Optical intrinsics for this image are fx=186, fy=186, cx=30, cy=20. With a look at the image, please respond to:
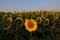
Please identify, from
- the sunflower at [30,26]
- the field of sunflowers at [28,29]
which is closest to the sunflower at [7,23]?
the field of sunflowers at [28,29]

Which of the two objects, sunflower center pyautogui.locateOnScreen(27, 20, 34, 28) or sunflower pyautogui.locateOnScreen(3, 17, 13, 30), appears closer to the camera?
sunflower center pyautogui.locateOnScreen(27, 20, 34, 28)

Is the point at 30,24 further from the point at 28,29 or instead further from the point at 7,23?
the point at 7,23

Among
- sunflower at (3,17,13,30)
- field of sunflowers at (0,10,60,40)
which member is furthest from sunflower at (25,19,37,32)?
sunflower at (3,17,13,30)

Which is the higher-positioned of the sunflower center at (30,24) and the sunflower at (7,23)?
the sunflower center at (30,24)

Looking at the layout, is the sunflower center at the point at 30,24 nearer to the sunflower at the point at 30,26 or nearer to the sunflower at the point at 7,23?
the sunflower at the point at 30,26

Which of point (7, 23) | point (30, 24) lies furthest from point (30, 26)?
point (7, 23)

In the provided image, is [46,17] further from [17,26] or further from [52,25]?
[17,26]

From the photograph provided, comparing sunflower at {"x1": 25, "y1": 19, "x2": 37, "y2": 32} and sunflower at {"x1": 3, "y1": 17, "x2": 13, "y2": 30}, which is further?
sunflower at {"x1": 3, "y1": 17, "x2": 13, "y2": 30}

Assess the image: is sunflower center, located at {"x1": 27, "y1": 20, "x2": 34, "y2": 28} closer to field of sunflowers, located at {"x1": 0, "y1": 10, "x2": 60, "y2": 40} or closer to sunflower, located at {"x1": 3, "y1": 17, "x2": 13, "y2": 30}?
field of sunflowers, located at {"x1": 0, "y1": 10, "x2": 60, "y2": 40}

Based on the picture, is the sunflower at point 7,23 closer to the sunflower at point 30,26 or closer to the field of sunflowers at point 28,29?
the field of sunflowers at point 28,29

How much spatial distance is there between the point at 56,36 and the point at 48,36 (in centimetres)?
11

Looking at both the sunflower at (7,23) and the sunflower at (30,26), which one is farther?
the sunflower at (7,23)

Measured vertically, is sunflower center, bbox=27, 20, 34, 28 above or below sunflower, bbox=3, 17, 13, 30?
above

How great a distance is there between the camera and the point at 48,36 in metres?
1.66
